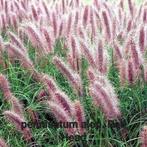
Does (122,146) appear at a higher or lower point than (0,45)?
lower

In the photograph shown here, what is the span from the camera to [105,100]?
2.83 metres

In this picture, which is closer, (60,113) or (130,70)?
(60,113)

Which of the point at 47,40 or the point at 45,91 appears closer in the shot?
the point at 45,91

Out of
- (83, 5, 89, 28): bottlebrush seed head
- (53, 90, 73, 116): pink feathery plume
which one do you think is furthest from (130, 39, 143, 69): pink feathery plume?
(83, 5, 89, 28): bottlebrush seed head

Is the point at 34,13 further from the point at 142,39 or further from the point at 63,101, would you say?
the point at 63,101

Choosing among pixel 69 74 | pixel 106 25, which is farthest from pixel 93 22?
pixel 69 74

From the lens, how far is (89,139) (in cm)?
303

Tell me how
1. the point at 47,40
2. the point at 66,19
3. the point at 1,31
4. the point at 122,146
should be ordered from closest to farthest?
the point at 122,146, the point at 47,40, the point at 66,19, the point at 1,31

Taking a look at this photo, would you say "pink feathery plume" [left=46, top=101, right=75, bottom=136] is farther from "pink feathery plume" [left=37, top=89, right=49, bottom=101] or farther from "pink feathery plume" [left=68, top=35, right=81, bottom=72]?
"pink feathery plume" [left=68, top=35, right=81, bottom=72]

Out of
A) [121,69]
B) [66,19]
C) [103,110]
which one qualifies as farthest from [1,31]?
[103,110]

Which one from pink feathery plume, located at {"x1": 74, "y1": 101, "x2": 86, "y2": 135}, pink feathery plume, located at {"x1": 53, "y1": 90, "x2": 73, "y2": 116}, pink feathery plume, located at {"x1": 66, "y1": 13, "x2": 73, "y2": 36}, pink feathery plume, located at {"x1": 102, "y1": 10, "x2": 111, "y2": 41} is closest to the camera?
pink feathery plume, located at {"x1": 74, "y1": 101, "x2": 86, "y2": 135}

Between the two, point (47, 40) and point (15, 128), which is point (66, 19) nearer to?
point (47, 40)

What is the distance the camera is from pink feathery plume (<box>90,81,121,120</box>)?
9.20 feet

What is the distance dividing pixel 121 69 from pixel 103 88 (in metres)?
0.53
